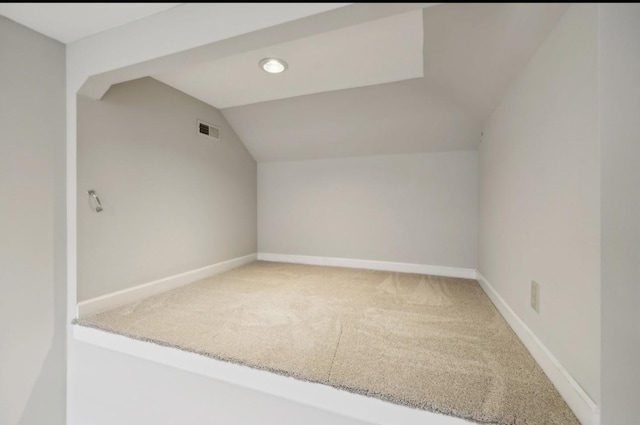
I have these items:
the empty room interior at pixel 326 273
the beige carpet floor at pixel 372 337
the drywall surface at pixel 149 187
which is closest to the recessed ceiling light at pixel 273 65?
the empty room interior at pixel 326 273

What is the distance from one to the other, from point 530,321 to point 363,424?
0.95 m

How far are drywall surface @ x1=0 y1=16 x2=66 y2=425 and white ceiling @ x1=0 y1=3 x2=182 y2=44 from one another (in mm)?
105

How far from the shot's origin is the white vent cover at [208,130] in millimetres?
2504

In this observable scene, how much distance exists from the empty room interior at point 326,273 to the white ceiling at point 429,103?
0.02 metres

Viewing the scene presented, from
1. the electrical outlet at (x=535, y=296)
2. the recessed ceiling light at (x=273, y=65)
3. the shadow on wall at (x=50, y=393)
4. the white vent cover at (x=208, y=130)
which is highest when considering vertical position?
the recessed ceiling light at (x=273, y=65)

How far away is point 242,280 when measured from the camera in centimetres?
249

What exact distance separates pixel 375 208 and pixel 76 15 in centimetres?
262

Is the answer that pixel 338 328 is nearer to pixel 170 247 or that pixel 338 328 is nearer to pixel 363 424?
pixel 363 424

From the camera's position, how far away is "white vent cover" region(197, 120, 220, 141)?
250cm

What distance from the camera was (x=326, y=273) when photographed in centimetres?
279

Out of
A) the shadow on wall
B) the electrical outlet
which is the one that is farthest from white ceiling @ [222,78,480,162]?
the shadow on wall

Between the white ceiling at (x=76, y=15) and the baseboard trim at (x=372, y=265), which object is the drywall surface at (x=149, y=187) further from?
the baseboard trim at (x=372, y=265)

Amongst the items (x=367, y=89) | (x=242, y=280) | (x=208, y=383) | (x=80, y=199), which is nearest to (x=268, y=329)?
(x=208, y=383)

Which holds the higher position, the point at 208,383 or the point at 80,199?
the point at 80,199
